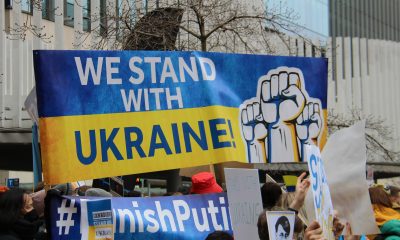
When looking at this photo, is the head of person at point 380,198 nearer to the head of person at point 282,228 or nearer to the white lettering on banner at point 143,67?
the white lettering on banner at point 143,67

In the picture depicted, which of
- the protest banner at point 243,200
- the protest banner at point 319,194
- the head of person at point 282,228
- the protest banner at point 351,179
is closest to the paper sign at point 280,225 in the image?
the head of person at point 282,228

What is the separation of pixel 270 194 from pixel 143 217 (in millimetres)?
961

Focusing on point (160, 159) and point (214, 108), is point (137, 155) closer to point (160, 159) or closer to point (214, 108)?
point (160, 159)

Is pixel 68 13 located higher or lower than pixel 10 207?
higher

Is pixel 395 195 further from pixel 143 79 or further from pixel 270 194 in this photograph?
pixel 143 79

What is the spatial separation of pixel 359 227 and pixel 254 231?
75 centimetres

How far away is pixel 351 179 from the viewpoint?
17.6 feet

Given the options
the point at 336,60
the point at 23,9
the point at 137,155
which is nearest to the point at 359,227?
the point at 137,155

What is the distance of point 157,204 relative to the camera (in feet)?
18.6

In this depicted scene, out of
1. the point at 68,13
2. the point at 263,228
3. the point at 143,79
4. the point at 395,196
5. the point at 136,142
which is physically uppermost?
the point at 68,13

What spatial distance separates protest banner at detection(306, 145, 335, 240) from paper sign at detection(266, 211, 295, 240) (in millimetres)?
159

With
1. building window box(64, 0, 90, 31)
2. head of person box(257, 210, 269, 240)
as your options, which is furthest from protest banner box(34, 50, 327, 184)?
building window box(64, 0, 90, 31)

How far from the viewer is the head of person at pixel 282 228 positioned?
4.25 meters

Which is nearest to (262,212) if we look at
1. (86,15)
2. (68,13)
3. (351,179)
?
(351,179)
